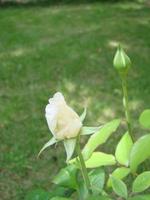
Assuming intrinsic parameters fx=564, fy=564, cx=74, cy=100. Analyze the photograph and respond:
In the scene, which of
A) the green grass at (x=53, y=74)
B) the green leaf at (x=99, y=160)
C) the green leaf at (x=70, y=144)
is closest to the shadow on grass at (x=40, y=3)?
the green grass at (x=53, y=74)

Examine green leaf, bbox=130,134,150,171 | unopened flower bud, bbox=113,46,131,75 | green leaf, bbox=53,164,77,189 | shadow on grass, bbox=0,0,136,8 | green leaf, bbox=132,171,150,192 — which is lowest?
shadow on grass, bbox=0,0,136,8

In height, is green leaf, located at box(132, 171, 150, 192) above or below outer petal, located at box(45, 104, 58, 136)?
below

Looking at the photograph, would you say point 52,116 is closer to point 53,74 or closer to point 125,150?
point 125,150

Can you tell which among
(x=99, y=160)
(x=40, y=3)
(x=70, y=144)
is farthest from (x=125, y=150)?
(x=40, y=3)

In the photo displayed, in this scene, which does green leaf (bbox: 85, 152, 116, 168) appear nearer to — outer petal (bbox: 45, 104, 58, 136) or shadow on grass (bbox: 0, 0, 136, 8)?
outer petal (bbox: 45, 104, 58, 136)

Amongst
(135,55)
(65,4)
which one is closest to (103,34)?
(135,55)

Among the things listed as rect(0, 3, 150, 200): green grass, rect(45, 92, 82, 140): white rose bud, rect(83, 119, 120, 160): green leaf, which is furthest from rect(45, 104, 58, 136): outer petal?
rect(0, 3, 150, 200): green grass
